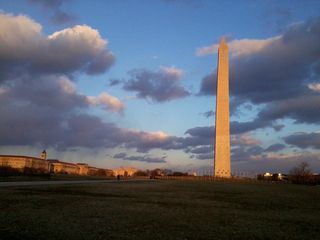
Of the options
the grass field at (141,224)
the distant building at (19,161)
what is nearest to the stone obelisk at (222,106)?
the grass field at (141,224)

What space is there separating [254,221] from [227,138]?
42784 millimetres

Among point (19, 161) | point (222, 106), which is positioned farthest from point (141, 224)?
point (19, 161)

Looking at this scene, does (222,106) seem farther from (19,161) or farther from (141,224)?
(19,161)

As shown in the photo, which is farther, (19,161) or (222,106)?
(19,161)

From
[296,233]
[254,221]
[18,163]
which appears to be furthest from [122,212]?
[18,163]

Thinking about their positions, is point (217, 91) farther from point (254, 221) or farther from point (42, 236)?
point (42, 236)

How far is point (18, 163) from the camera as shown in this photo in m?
127

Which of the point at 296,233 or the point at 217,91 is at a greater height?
the point at 217,91

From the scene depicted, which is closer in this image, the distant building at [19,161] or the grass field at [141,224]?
the grass field at [141,224]

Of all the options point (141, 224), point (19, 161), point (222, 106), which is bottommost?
point (141, 224)

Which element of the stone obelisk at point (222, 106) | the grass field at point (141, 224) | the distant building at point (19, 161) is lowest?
the grass field at point (141, 224)

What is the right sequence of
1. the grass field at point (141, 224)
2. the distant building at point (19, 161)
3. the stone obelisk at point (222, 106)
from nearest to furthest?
the grass field at point (141, 224) < the stone obelisk at point (222, 106) < the distant building at point (19, 161)

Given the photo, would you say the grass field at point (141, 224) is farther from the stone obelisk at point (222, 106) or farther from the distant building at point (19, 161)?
the distant building at point (19, 161)

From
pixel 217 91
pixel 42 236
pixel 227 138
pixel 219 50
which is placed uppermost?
pixel 219 50
